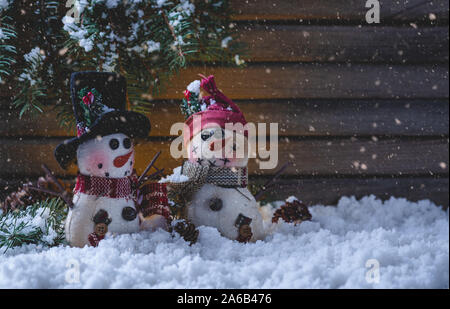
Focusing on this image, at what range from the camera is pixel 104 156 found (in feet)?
4.01

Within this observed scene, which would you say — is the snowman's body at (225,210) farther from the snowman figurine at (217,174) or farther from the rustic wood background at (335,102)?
the rustic wood background at (335,102)

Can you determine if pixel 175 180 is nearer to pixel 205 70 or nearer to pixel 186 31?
pixel 186 31

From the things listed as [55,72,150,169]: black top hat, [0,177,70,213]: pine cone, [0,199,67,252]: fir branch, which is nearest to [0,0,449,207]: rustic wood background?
[0,177,70,213]: pine cone

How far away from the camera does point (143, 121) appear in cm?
128

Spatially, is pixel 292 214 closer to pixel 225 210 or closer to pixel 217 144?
pixel 225 210

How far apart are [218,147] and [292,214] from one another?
0.43 m

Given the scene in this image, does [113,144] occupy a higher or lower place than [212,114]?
lower

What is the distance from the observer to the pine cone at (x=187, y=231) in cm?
124

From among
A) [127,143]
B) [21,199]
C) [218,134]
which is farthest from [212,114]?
[21,199]

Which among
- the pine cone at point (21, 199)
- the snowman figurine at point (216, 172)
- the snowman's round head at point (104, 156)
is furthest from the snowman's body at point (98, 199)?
the pine cone at point (21, 199)

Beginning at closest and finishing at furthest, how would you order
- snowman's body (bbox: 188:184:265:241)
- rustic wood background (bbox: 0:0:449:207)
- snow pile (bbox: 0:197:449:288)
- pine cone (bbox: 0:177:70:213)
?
1. snow pile (bbox: 0:197:449:288)
2. snowman's body (bbox: 188:184:265:241)
3. pine cone (bbox: 0:177:70:213)
4. rustic wood background (bbox: 0:0:449:207)

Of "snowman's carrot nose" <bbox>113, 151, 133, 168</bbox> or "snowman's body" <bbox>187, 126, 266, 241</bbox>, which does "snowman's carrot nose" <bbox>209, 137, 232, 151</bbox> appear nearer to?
"snowman's body" <bbox>187, 126, 266, 241</bbox>

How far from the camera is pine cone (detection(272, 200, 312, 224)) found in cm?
154
